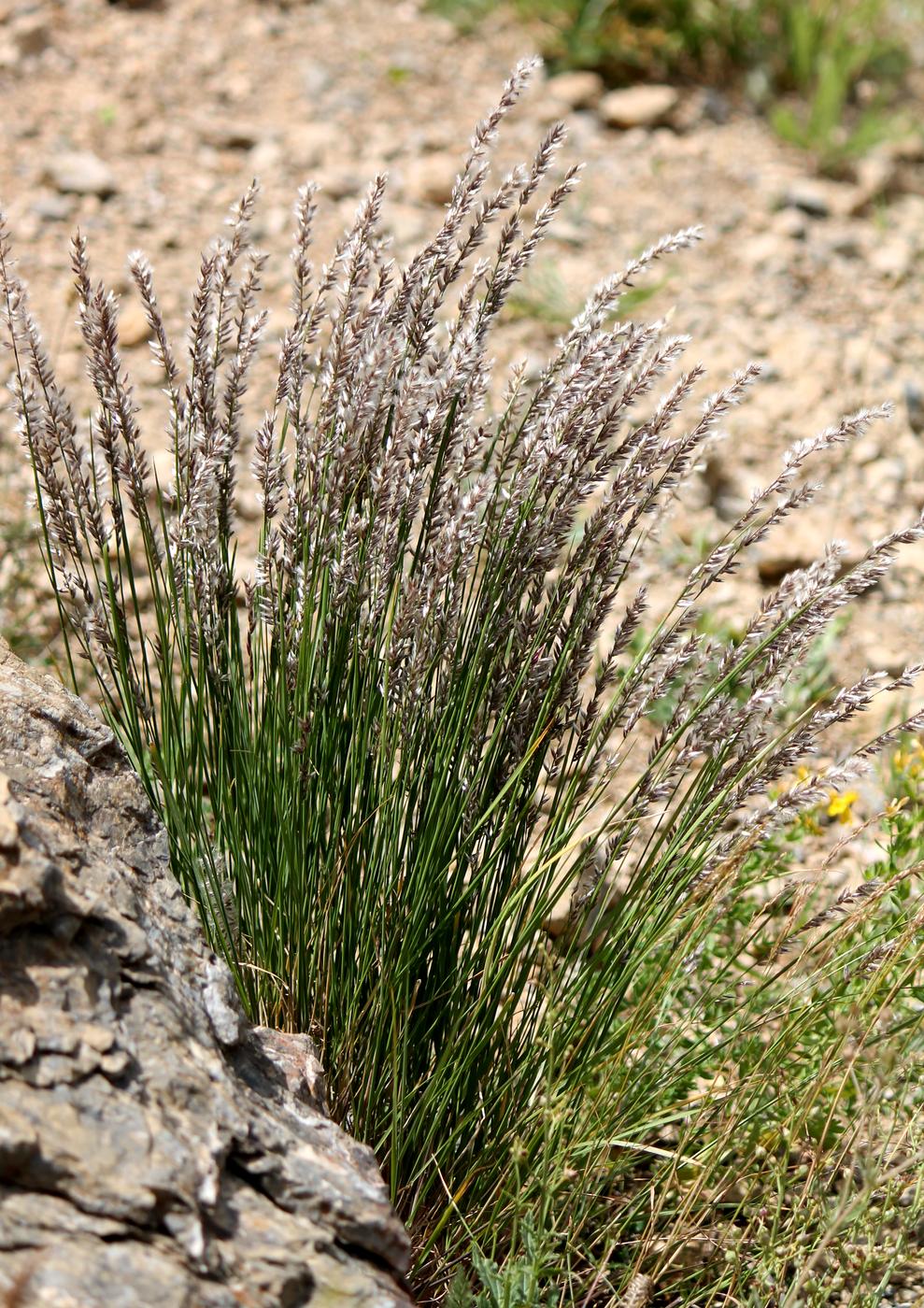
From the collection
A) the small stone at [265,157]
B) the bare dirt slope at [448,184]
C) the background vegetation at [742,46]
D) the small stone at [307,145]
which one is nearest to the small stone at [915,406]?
the bare dirt slope at [448,184]

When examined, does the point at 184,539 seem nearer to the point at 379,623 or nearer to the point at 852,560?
the point at 379,623

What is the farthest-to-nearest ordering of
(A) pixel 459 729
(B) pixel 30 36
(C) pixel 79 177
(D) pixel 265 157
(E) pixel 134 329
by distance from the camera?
(B) pixel 30 36 < (D) pixel 265 157 < (C) pixel 79 177 < (E) pixel 134 329 < (A) pixel 459 729

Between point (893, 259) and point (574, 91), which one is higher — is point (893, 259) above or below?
below

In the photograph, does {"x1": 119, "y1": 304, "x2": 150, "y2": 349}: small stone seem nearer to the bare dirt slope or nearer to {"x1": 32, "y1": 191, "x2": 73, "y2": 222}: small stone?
the bare dirt slope

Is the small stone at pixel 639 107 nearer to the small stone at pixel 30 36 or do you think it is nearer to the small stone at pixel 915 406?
the small stone at pixel 915 406

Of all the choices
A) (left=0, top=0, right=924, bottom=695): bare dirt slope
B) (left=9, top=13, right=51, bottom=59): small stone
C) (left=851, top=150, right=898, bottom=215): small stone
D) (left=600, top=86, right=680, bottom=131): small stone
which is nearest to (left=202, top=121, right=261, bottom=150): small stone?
(left=0, top=0, right=924, bottom=695): bare dirt slope

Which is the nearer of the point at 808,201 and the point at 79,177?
the point at 79,177

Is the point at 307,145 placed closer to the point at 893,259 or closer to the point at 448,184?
the point at 448,184

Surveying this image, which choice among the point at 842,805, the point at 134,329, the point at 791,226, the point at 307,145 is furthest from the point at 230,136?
the point at 842,805
